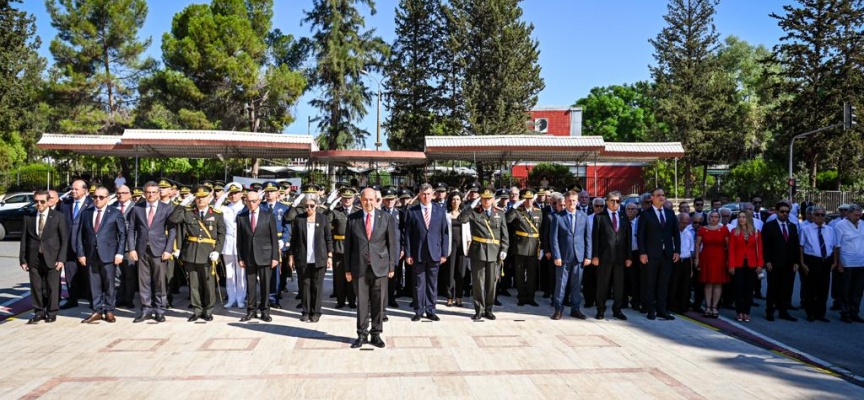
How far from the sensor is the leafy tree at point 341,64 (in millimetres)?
36938

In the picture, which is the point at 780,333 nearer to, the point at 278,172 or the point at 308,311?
the point at 308,311

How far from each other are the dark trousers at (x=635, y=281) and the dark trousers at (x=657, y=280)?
0.31 m

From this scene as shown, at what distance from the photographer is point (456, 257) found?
9977mm

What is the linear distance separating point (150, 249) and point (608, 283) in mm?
6525

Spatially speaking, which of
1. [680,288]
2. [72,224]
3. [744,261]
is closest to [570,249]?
[680,288]

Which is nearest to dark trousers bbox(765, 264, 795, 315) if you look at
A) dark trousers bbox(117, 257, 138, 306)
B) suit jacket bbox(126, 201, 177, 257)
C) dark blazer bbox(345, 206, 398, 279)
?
dark blazer bbox(345, 206, 398, 279)

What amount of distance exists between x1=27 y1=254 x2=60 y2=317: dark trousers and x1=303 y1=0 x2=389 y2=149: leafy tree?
2913cm

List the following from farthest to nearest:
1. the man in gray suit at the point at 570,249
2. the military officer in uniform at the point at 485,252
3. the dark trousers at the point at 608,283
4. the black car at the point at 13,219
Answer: the black car at the point at 13,219
the dark trousers at the point at 608,283
the man in gray suit at the point at 570,249
the military officer in uniform at the point at 485,252

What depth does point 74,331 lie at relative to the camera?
8.03 m

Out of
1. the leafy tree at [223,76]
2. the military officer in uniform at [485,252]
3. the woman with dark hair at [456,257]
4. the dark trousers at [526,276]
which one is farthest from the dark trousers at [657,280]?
the leafy tree at [223,76]

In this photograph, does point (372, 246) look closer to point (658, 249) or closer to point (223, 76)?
point (658, 249)

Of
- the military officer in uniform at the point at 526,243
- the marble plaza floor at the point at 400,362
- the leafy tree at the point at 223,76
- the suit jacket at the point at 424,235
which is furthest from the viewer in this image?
the leafy tree at the point at 223,76

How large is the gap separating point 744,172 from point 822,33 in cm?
888

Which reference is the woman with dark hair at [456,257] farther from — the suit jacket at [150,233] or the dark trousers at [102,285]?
the dark trousers at [102,285]
